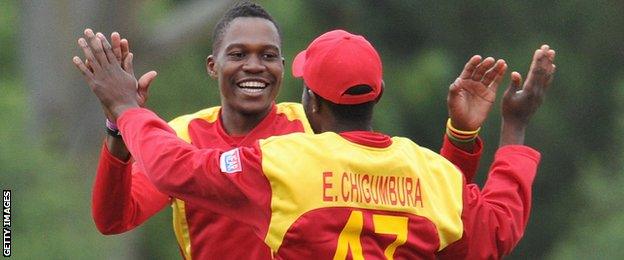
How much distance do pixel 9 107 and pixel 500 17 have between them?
5.04m

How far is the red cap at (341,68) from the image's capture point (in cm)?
511

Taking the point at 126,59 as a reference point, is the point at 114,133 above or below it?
below

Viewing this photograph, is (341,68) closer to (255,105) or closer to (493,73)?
(493,73)

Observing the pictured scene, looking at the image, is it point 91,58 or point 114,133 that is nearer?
point 91,58

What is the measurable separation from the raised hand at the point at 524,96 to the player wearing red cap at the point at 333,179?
37cm

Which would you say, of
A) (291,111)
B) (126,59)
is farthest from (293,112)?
(126,59)

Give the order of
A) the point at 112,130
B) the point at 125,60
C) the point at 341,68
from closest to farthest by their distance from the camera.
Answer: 1. the point at 341,68
2. the point at 125,60
3. the point at 112,130

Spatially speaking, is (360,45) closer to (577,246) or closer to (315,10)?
(315,10)

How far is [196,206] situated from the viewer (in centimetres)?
541

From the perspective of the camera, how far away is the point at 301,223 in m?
5.00

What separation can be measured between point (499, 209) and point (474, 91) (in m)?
0.43

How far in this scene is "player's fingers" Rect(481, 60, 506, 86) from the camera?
5.52 metres

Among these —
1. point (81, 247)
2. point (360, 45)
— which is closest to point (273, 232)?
point (360, 45)

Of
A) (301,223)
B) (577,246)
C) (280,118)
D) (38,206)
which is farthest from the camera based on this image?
(577,246)
